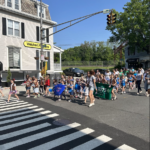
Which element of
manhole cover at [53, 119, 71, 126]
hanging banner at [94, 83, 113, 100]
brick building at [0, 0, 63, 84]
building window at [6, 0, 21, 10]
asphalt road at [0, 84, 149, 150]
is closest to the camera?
asphalt road at [0, 84, 149, 150]

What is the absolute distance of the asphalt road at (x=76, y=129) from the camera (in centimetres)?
431

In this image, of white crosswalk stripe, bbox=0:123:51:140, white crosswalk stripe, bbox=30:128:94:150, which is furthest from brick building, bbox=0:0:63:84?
white crosswalk stripe, bbox=30:128:94:150

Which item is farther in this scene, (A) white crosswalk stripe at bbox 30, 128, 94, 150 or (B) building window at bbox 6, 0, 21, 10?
(B) building window at bbox 6, 0, 21, 10

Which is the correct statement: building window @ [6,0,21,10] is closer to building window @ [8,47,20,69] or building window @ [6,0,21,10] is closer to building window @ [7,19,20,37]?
building window @ [7,19,20,37]

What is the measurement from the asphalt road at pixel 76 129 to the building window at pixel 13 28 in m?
13.3

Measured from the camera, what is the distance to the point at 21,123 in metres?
5.95

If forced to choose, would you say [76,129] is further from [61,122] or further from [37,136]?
[37,136]

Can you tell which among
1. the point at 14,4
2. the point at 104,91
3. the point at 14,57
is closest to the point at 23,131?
the point at 104,91

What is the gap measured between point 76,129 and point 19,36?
54.9 feet

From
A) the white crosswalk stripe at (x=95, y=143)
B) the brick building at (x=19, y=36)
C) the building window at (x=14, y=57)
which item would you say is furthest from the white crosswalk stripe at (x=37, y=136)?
the building window at (x=14, y=57)

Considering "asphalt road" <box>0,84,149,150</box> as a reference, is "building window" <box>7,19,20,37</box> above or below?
above

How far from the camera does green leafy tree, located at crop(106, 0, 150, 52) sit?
29844 mm

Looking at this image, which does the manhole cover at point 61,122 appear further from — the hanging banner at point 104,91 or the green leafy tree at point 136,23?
the green leafy tree at point 136,23

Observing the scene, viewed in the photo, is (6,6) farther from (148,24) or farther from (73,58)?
(73,58)
